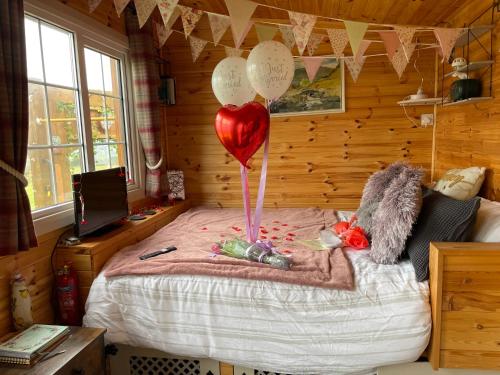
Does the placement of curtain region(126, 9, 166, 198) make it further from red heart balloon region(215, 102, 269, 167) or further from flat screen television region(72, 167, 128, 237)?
red heart balloon region(215, 102, 269, 167)

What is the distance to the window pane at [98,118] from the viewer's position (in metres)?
2.37

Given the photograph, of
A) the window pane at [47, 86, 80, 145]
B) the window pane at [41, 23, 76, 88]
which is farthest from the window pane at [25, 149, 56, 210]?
the window pane at [41, 23, 76, 88]

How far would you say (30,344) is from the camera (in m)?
1.37

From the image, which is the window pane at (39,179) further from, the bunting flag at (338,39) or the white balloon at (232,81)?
the bunting flag at (338,39)

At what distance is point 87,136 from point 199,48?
1.06 m

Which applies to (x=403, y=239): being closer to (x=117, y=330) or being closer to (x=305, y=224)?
(x=305, y=224)

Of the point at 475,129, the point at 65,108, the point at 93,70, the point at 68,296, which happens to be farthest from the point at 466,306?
the point at 93,70

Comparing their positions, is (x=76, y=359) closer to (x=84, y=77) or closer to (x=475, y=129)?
(x=84, y=77)

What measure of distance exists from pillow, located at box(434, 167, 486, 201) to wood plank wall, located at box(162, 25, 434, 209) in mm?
953

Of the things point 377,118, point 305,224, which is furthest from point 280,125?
point 305,224

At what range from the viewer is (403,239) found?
66.6 inches

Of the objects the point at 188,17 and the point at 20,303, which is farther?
the point at 188,17

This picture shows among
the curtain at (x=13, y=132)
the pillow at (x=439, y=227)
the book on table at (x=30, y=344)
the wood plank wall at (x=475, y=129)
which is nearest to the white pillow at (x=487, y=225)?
the pillow at (x=439, y=227)

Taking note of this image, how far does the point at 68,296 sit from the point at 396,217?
1658mm
